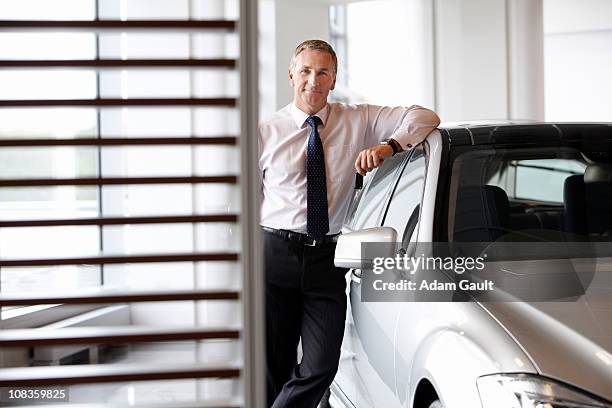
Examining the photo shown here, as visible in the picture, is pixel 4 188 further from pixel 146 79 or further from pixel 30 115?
pixel 146 79

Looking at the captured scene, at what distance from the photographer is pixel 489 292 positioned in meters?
2.62

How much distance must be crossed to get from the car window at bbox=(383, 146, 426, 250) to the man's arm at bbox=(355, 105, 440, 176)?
98 millimetres

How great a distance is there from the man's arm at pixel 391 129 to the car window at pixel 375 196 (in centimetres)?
16

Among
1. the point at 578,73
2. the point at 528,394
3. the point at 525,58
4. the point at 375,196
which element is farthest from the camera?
the point at 578,73

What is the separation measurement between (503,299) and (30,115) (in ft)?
5.30

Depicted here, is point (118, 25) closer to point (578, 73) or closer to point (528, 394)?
point (528, 394)

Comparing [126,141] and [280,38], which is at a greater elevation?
[280,38]

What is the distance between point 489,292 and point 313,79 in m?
1.21

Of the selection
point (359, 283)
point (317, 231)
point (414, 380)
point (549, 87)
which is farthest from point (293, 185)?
point (549, 87)

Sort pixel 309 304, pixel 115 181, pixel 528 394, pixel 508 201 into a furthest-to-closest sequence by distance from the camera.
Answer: pixel 309 304 → pixel 508 201 → pixel 528 394 → pixel 115 181

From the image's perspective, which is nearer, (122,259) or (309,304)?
(122,259)

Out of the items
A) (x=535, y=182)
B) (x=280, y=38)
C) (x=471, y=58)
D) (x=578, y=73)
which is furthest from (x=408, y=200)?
(x=578, y=73)

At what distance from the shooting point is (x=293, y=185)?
3.33 meters

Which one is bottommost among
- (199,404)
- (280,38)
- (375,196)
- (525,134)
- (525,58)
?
(199,404)
